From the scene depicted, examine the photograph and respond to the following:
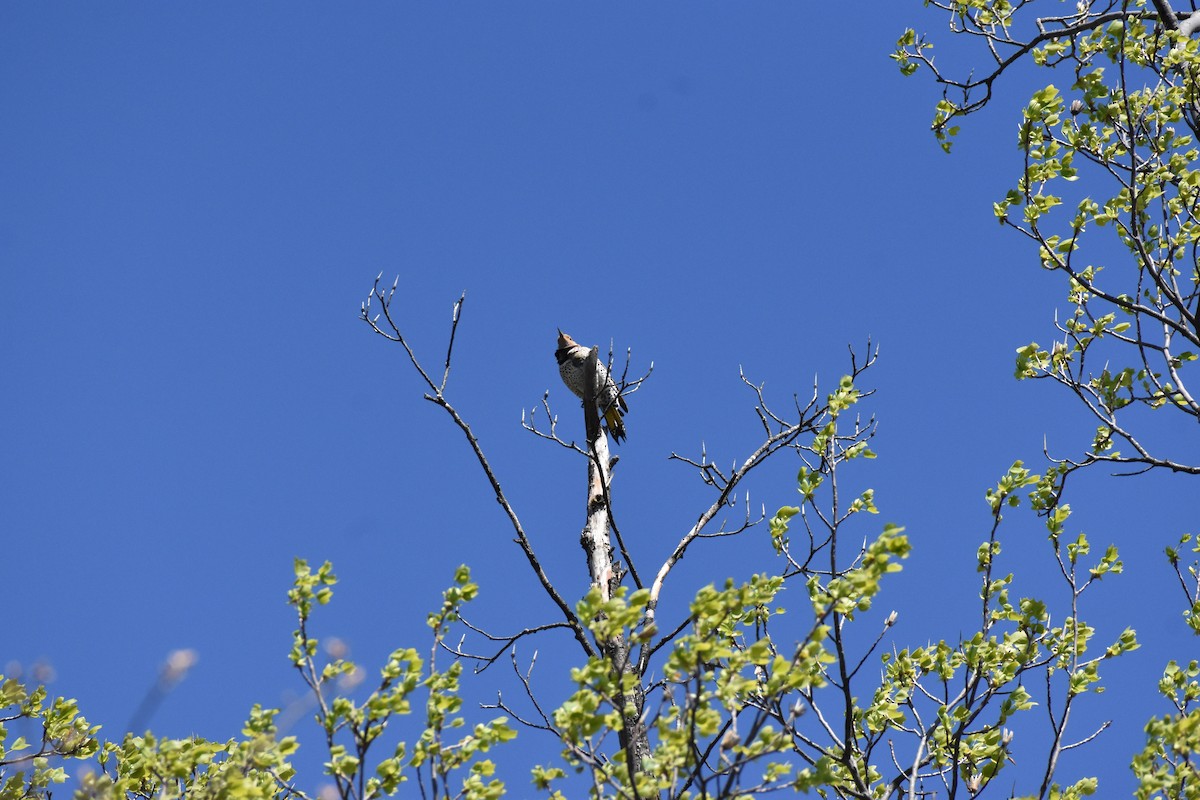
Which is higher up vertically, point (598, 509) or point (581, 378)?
point (581, 378)

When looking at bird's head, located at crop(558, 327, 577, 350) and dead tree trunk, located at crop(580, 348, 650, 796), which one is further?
bird's head, located at crop(558, 327, 577, 350)

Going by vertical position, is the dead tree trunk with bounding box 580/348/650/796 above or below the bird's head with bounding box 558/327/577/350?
below

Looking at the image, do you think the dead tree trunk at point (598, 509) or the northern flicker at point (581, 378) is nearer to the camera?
the dead tree trunk at point (598, 509)

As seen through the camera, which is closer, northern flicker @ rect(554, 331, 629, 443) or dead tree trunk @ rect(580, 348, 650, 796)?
dead tree trunk @ rect(580, 348, 650, 796)

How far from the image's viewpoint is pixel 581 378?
5965 mm

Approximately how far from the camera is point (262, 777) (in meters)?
3.17

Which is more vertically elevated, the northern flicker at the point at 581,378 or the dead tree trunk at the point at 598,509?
the northern flicker at the point at 581,378

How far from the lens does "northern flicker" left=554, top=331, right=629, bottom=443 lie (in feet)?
18.8

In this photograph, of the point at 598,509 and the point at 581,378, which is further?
the point at 581,378

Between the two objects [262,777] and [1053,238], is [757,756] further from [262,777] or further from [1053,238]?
[1053,238]

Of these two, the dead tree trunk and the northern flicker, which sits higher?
the northern flicker

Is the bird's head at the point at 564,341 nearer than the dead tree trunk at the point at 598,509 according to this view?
No

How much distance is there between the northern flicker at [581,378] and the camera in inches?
225

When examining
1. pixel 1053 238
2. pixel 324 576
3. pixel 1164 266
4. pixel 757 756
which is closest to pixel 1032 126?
pixel 1053 238
